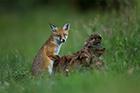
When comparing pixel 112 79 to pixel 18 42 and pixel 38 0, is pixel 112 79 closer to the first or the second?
pixel 18 42

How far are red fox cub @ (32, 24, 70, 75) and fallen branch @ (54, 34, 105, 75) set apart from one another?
0.36 meters

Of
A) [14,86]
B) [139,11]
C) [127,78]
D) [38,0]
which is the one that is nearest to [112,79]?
[127,78]

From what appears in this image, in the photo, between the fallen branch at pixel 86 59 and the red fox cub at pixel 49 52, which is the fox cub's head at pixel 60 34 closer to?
the red fox cub at pixel 49 52

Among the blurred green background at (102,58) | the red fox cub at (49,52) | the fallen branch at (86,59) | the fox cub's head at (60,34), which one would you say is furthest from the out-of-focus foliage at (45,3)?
the fallen branch at (86,59)

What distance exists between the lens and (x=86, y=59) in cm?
1515

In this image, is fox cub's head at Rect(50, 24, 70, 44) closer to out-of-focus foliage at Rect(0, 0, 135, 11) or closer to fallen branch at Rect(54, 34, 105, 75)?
fallen branch at Rect(54, 34, 105, 75)

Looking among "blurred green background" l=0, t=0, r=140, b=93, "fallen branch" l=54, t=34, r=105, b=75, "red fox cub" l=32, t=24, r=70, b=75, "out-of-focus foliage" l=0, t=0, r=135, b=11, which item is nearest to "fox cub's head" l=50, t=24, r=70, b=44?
"red fox cub" l=32, t=24, r=70, b=75

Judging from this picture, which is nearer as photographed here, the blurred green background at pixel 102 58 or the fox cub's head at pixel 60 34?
the blurred green background at pixel 102 58

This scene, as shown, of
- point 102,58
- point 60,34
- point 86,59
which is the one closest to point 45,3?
point 60,34

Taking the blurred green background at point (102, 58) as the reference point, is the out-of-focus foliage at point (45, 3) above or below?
above

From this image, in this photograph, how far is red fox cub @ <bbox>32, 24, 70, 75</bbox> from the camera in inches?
643

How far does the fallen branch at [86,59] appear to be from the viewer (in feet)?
49.4

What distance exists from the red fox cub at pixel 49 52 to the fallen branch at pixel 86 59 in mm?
355

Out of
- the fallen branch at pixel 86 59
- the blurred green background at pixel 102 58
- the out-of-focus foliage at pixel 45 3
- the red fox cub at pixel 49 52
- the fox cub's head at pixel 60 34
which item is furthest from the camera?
the out-of-focus foliage at pixel 45 3
